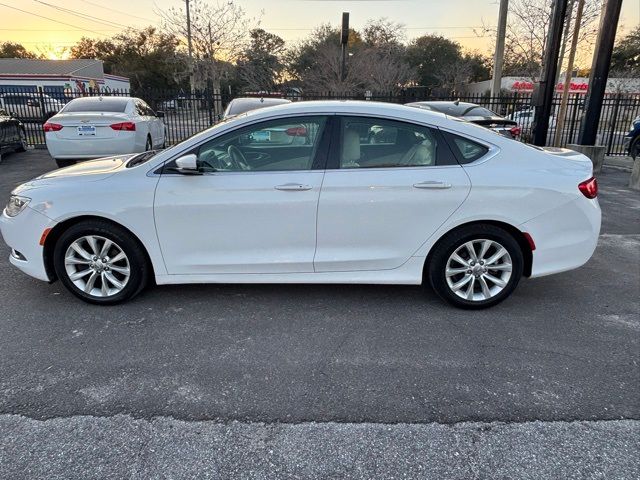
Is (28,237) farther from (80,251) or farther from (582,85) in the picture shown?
(582,85)

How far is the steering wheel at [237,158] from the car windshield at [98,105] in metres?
7.12

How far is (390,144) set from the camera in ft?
12.4

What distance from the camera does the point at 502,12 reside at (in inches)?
690

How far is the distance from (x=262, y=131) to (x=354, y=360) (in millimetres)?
1945

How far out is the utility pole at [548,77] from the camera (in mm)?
A: 10883

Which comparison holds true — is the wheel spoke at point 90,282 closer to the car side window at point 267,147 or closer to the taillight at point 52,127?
the car side window at point 267,147

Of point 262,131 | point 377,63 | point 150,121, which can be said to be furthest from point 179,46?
point 262,131

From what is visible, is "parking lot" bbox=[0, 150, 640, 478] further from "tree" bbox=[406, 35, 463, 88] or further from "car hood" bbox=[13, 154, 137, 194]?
"tree" bbox=[406, 35, 463, 88]

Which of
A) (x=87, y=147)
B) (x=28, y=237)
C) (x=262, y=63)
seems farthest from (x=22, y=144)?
(x=262, y=63)

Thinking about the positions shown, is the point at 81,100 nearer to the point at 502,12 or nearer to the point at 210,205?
the point at 210,205

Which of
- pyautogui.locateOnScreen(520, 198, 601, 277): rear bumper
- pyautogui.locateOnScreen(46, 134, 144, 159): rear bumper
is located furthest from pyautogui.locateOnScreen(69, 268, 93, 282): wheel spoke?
pyautogui.locateOnScreen(46, 134, 144, 159): rear bumper

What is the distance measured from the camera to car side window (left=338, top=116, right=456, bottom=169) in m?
3.74

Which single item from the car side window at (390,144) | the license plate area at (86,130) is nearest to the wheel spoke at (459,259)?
the car side window at (390,144)

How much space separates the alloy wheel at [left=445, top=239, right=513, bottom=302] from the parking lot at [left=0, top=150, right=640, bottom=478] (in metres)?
0.20
